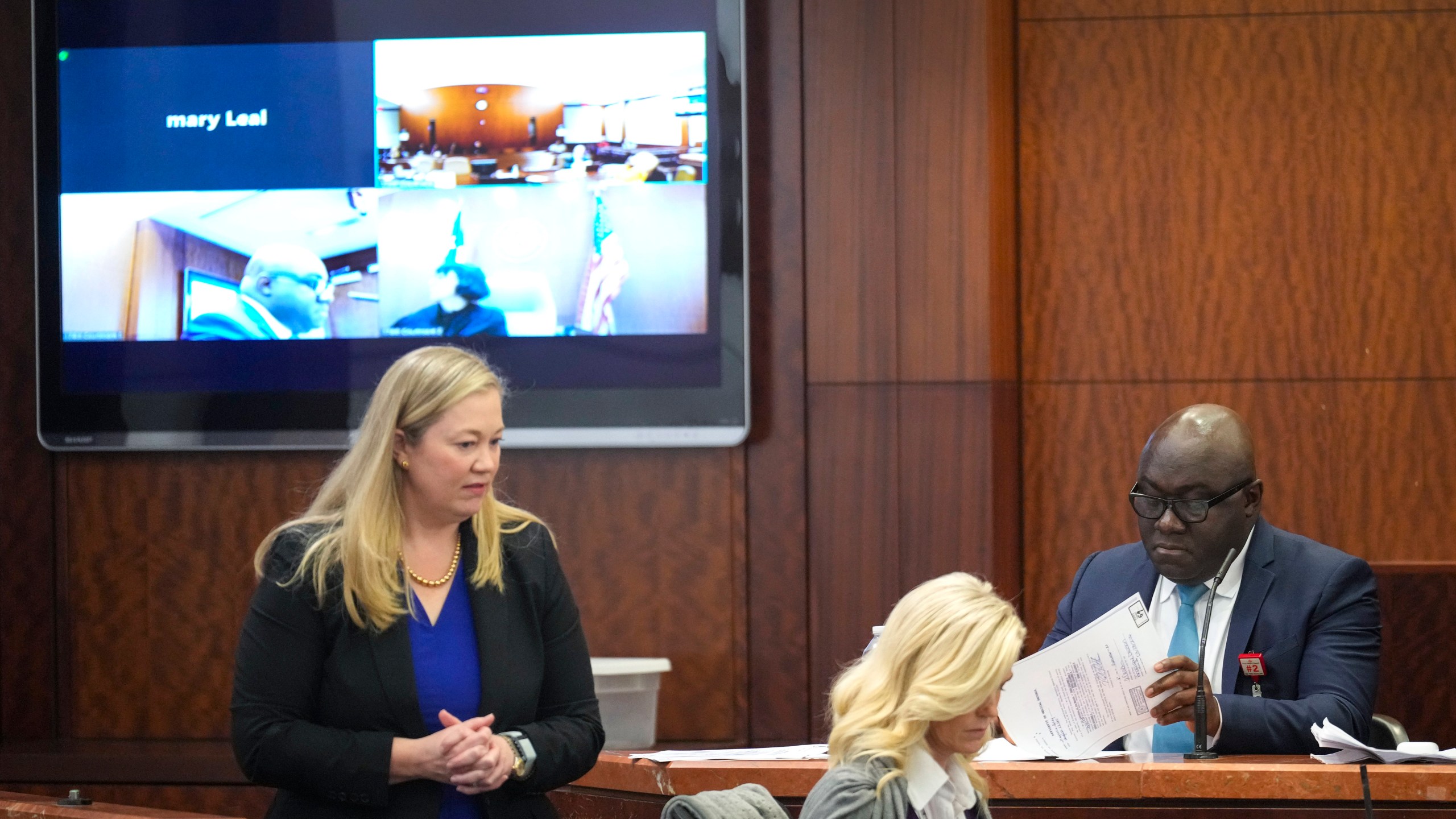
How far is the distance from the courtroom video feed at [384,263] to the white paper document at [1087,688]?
1.88 metres

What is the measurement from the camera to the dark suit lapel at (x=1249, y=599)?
291 centimetres

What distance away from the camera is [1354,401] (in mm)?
4340

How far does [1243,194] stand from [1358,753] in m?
2.24

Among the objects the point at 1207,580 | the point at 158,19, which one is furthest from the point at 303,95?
the point at 1207,580

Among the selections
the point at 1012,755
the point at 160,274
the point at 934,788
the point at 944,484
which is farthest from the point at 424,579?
the point at 160,274

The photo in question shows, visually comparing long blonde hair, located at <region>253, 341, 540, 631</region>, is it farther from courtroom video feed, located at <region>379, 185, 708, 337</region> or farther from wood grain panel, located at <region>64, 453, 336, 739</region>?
wood grain panel, located at <region>64, 453, 336, 739</region>

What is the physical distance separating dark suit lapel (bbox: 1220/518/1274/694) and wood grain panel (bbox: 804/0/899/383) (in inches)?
53.4

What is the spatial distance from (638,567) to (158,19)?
7.16 ft

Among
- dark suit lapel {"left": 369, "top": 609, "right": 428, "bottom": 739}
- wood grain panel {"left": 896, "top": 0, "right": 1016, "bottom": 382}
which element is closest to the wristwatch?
dark suit lapel {"left": 369, "top": 609, "right": 428, "bottom": 739}

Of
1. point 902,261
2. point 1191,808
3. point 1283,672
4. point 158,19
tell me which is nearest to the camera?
point 1191,808

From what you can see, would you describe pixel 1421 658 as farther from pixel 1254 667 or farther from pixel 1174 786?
pixel 1174 786

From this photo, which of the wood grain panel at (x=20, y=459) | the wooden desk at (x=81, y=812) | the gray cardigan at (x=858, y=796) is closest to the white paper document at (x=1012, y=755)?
the gray cardigan at (x=858, y=796)

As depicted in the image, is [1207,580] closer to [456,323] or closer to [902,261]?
[902,261]

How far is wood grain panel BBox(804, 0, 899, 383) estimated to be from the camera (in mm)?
4137
